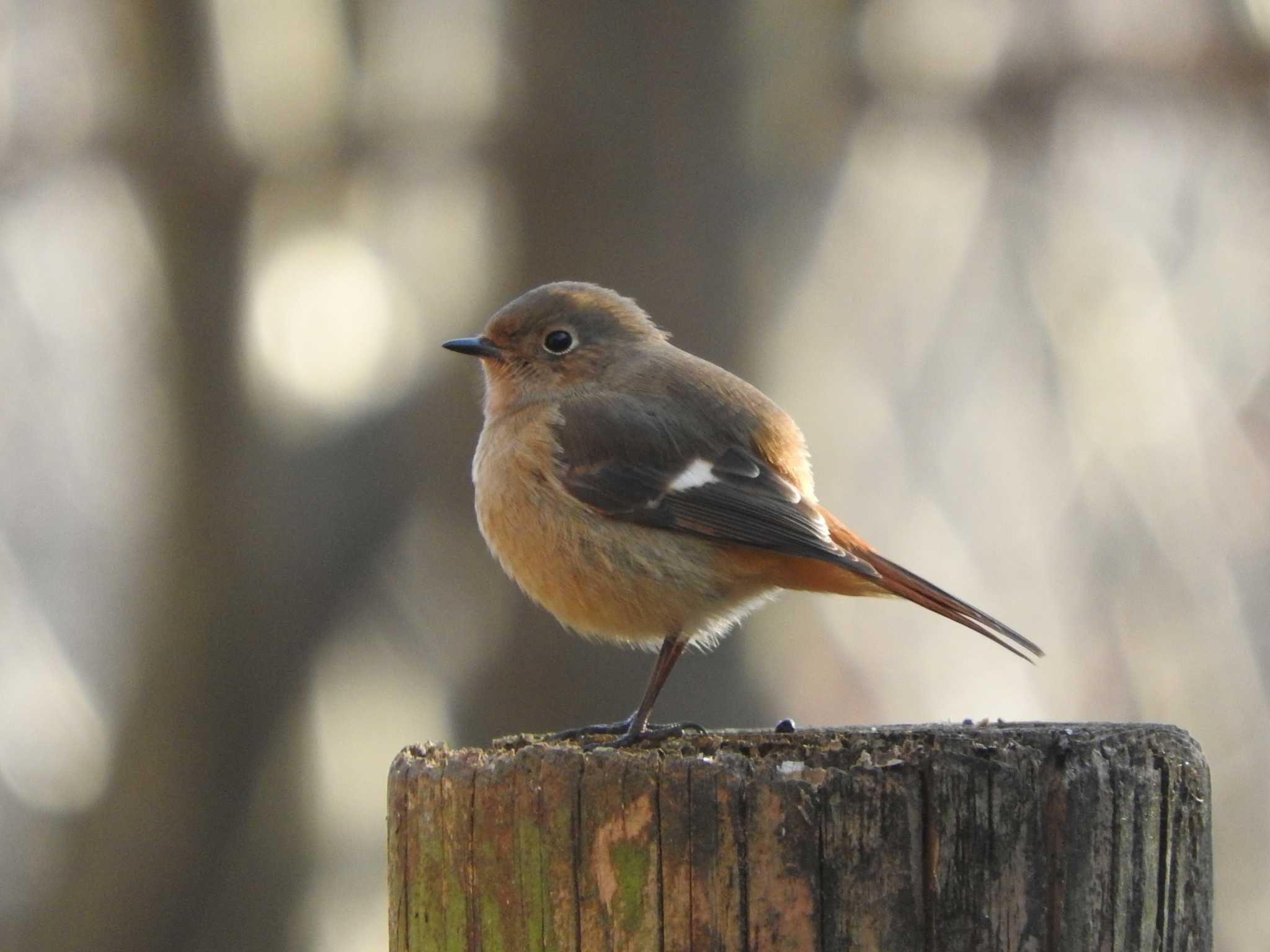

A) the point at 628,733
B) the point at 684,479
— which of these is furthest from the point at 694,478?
the point at 628,733

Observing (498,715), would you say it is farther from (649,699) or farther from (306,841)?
(649,699)

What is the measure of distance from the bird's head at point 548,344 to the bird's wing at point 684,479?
0.34 meters

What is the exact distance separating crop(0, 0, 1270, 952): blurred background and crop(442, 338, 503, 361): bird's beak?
1.57 meters

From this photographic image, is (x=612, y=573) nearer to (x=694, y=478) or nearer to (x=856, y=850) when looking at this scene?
(x=694, y=478)

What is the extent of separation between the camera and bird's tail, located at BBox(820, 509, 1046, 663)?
11.4 ft

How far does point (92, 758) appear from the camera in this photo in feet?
22.8

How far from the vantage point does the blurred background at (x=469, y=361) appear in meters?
6.25

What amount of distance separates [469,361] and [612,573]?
3.07 m

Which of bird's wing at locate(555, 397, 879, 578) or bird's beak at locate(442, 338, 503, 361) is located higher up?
bird's beak at locate(442, 338, 503, 361)

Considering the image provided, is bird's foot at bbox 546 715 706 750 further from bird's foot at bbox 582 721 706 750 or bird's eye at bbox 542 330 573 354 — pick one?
bird's eye at bbox 542 330 573 354

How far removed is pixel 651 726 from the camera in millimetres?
4062

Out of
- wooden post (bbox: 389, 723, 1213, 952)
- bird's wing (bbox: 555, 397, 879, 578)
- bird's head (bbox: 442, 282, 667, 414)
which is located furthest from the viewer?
bird's head (bbox: 442, 282, 667, 414)

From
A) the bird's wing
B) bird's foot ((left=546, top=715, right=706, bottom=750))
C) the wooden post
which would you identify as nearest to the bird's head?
the bird's wing

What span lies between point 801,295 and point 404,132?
193cm
